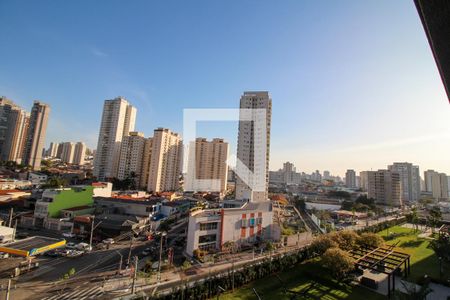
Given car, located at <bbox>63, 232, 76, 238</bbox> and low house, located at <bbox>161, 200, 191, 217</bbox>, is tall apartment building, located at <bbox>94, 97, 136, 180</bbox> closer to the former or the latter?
low house, located at <bbox>161, 200, 191, 217</bbox>

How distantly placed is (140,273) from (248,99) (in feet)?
111

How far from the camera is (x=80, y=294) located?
13.0 meters

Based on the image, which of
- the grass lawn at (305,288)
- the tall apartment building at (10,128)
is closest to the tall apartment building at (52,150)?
the tall apartment building at (10,128)

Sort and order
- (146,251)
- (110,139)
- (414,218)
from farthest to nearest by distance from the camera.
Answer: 1. (110,139)
2. (414,218)
3. (146,251)

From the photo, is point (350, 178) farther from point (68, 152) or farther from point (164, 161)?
point (68, 152)

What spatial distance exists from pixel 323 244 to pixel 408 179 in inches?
3197

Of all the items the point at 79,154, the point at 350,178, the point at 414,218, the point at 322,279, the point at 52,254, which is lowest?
the point at 52,254

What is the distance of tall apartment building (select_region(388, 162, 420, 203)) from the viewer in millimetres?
79031

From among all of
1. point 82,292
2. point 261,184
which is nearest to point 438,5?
point 82,292

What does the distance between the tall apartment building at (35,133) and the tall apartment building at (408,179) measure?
4045 inches

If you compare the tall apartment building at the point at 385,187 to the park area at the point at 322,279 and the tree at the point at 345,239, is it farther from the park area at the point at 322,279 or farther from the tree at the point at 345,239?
the tree at the point at 345,239

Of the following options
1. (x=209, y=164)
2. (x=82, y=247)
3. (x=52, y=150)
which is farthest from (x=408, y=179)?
(x=52, y=150)

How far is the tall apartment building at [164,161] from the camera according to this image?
179 ft

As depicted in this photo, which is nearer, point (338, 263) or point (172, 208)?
point (338, 263)
